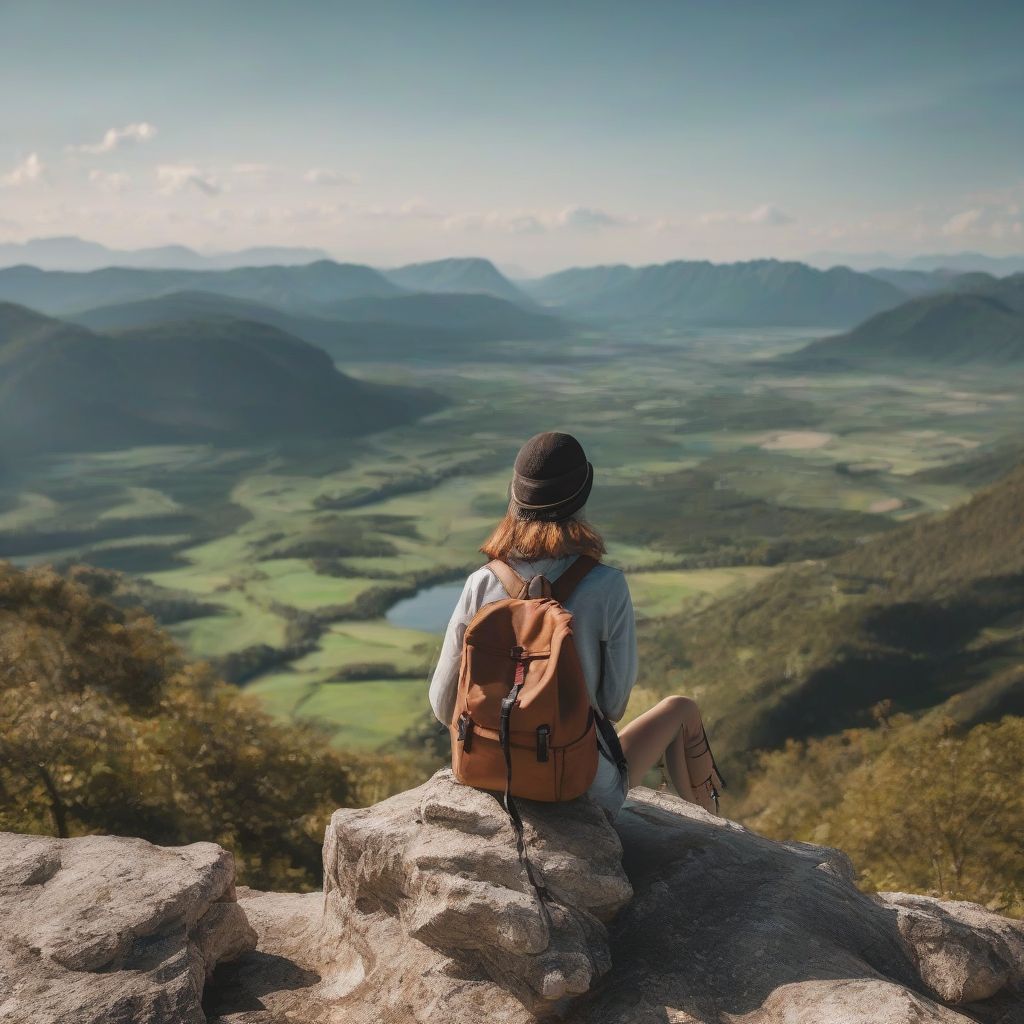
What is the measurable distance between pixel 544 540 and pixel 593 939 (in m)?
3.08

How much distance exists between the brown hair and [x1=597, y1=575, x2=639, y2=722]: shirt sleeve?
1.28ft

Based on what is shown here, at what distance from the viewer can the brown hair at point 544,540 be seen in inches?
274

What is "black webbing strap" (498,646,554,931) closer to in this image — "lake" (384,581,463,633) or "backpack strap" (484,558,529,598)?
"backpack strap" (484,558,529,598)

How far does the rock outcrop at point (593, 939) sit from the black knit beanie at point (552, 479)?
2.39 meters

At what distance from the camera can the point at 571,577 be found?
689 centimetres

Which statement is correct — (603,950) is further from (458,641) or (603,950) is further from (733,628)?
(733,628)

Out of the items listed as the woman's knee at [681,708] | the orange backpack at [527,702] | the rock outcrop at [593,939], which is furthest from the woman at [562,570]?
the woman's knee at [681,708]

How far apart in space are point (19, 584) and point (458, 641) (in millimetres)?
20990

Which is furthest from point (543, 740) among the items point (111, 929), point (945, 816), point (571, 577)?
point (945, 816)

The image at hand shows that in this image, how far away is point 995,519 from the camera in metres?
161

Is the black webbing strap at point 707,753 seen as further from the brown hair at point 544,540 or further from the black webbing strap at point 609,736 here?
the brown hair at point 544,540

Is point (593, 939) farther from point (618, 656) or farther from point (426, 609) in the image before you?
point (426, 609)

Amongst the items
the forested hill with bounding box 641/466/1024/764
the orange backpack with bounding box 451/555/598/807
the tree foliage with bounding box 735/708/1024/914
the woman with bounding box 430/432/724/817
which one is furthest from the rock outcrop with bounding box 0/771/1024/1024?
the forested hill with bounding box 641/466/1024/764

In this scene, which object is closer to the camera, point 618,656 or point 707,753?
point 618,656
